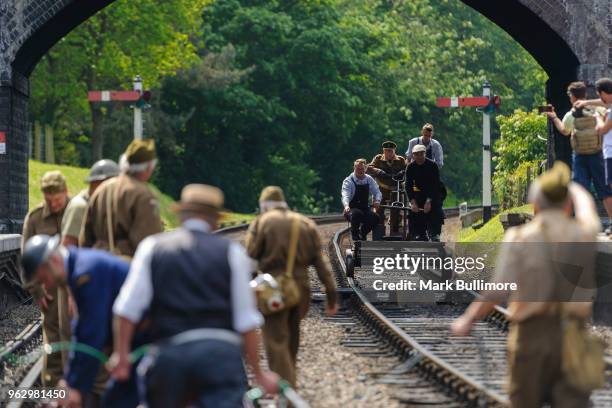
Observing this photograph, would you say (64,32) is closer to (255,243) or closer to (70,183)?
(255,243)

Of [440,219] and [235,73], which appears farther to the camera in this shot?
[235,73]

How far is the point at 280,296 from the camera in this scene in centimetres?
844

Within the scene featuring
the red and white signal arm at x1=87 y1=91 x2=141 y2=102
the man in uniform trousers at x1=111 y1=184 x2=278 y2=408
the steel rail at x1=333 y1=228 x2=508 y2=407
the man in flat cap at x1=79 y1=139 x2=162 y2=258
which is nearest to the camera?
the man in uniform trousers at x1=111 y1=184 x2=278 y2=408

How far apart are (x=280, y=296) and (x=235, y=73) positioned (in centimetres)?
3922

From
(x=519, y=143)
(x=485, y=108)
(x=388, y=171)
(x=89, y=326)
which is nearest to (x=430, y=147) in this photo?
(x=388, y=171)

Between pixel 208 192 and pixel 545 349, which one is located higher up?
pixel 208 192

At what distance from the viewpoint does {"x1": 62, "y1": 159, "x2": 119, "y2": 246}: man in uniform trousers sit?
8.62 m

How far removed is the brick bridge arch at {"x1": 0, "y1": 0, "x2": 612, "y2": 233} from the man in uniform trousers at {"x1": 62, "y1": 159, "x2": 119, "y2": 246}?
11556mm

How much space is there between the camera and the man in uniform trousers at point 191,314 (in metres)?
5.46

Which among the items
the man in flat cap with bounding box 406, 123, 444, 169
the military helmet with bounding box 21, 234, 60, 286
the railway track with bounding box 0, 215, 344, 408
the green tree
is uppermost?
the green tree

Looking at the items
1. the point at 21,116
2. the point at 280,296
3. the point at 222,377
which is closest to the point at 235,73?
the point at 21,116

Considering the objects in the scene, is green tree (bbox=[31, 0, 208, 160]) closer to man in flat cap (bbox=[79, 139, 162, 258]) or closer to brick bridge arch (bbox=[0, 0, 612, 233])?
brick bridge arch (bbox=[0, 0, 612, 233])

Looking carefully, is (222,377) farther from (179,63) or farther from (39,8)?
(179,63)

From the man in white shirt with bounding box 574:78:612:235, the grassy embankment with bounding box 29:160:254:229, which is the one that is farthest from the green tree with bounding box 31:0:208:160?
the man in white shirt with bounding box 574:78:612:235
